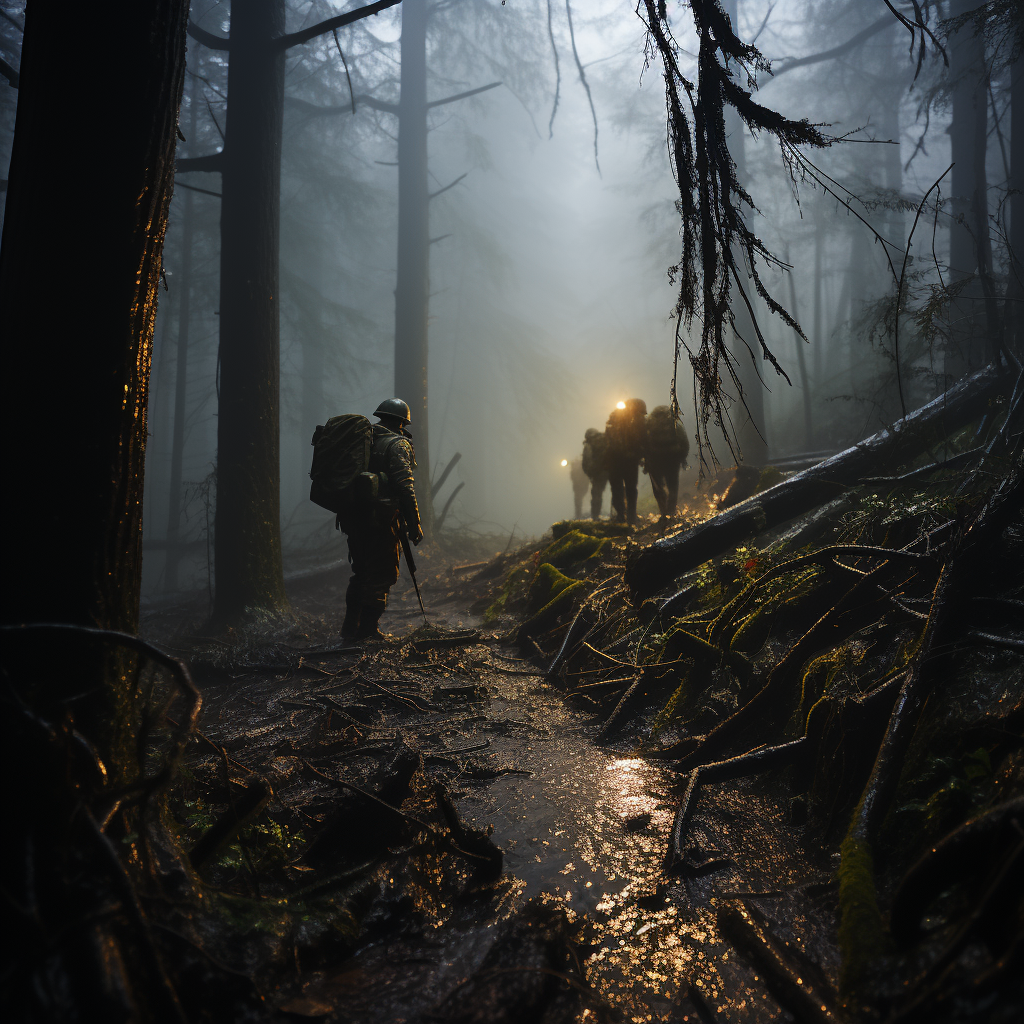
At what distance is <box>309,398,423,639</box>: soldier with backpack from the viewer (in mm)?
5812

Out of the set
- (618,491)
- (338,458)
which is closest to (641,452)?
(618,491)

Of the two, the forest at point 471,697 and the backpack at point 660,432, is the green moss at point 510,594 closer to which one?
the forest at point 471,697

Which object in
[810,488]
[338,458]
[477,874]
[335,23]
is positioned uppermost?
[335,23]

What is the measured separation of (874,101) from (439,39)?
17931 millimetres

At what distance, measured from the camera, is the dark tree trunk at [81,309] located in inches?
66.2

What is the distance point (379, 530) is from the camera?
605 centimetres

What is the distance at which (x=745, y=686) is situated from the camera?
3225 millimetres

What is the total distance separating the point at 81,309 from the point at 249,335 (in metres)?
5.02

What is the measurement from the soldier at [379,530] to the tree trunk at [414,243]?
19.1ft

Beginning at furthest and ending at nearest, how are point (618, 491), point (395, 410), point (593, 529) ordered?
point (618, 491)
point (593, 529)
point (395, 410)

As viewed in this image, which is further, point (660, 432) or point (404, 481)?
point (660, 432)

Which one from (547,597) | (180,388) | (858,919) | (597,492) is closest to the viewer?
(858,919)

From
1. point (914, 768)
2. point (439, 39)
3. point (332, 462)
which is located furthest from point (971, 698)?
point (439, 39)

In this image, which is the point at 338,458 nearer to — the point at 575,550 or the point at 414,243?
the point at 575,550
